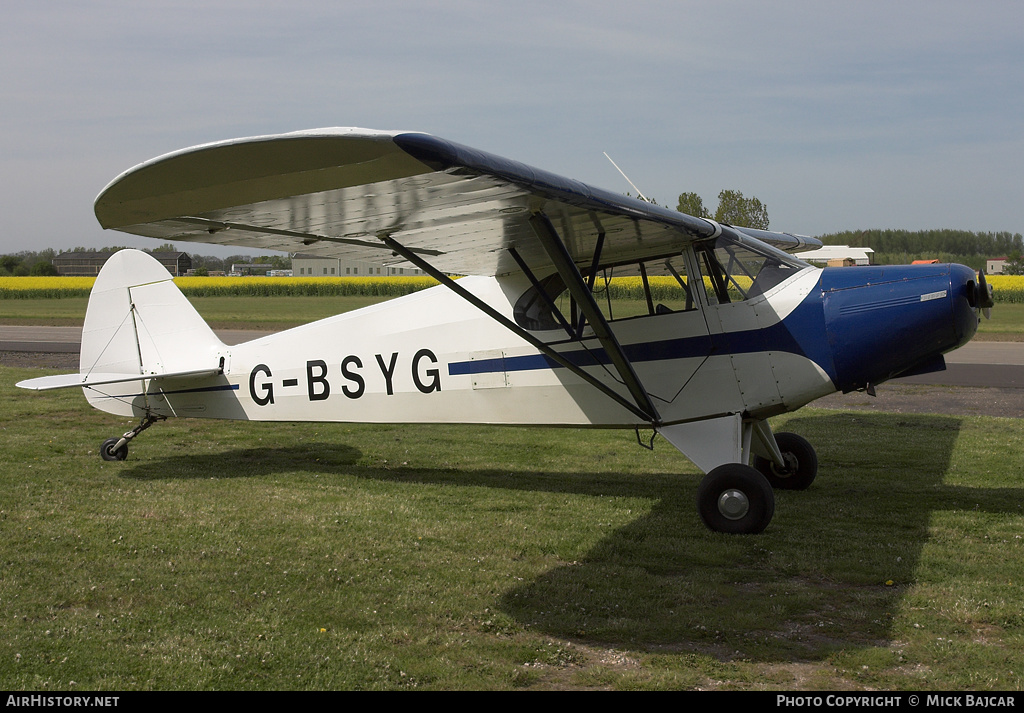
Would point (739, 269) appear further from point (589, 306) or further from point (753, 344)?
point (589, 306)

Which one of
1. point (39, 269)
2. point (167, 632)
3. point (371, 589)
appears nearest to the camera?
point (167, 632)

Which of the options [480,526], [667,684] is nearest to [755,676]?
[667,684]

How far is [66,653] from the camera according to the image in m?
4.21

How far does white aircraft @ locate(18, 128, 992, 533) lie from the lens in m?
4.19

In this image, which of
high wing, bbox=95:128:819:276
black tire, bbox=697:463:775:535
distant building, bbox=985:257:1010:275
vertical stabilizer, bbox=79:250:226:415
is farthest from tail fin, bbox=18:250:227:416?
distant building, bbox=985:257:1010:275

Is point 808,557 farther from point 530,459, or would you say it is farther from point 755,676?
point 530,459

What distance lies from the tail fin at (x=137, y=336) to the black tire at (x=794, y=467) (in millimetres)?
5891

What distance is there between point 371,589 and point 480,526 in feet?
5.16

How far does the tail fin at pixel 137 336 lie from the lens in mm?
9141

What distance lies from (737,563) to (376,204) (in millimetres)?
3413

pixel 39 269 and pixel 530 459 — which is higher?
pixel 39 269

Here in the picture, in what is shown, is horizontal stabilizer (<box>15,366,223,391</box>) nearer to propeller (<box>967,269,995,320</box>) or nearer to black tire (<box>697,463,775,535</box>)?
black tire (<box>697,463,775,535</box>)

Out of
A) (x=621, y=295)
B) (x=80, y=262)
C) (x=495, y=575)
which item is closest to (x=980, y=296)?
(x=621, y=295)

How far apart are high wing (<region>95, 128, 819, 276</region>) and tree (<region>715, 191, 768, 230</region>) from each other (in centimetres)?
3632
